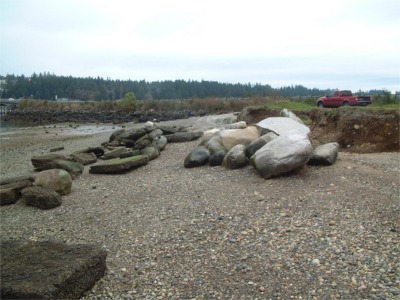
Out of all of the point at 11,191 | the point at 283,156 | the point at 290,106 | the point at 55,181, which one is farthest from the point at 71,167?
the point at 290,106

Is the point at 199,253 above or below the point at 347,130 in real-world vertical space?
below

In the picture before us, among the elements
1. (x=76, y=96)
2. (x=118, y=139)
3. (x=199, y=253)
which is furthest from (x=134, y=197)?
(x=76, y=96)

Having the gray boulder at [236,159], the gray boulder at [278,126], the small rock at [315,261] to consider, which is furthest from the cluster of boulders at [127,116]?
the small rock at [315,261]

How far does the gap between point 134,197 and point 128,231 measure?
1745mm

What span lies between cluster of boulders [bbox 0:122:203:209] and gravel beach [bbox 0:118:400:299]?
0.88 feet

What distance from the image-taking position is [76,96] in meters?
118

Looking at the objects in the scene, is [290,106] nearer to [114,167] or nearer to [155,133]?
[155,133]

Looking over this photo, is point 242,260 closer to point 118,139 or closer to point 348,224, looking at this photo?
point 348,224

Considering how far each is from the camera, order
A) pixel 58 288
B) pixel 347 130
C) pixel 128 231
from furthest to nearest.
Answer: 1. pixel 347 130
2. pixel 128 231
3. pixel 58 288

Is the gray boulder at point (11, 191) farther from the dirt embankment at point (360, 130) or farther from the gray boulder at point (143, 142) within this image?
the dirt embankment at point (360, 130)

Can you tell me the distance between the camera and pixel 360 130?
10.5 metres

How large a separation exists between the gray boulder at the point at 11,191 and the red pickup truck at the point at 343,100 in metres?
19.9

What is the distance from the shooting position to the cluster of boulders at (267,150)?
764 cm

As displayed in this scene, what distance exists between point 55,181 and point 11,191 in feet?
2.72
